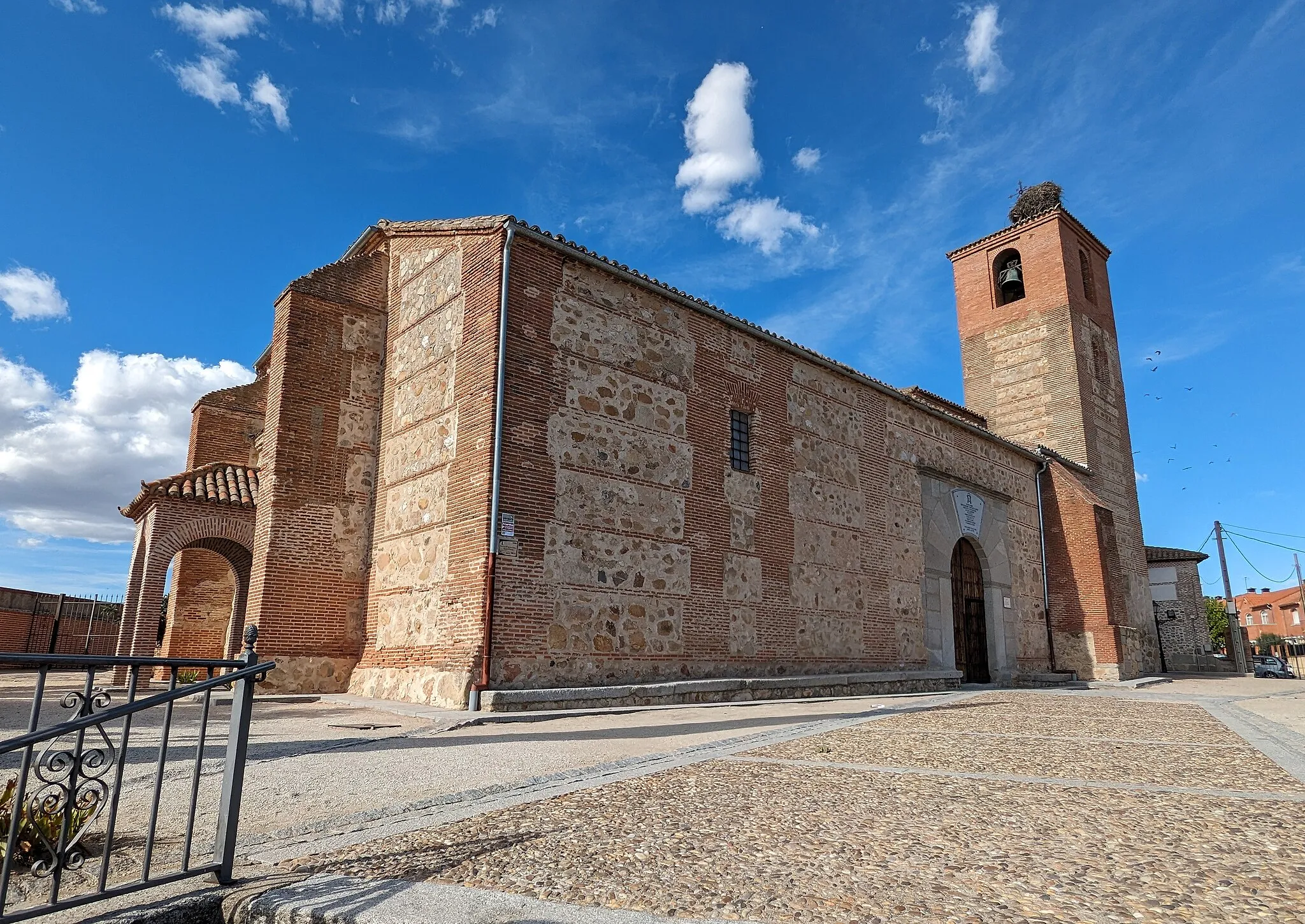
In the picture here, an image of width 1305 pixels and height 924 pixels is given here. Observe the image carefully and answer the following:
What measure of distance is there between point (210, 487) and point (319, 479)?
383 cm

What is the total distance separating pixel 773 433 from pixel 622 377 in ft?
11.6

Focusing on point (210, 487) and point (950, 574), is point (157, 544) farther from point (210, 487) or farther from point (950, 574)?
point (950, 574)

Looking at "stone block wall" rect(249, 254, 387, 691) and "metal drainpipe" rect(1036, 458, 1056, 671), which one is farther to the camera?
"metal drainpipe" rect(1036, 458, 1056, 671)

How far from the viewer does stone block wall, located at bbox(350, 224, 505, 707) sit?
974cm

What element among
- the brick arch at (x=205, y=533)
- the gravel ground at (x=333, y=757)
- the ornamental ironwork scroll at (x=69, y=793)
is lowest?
the gravel ground at (x=333, y=757)

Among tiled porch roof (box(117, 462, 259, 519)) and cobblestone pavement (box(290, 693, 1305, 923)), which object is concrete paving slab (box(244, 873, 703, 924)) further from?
tiled porch roof (box(117, 462, 259, 519))

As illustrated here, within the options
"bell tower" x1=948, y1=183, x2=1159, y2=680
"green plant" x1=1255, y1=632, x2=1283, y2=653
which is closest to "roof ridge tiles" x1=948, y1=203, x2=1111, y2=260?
"bell tower" x1=948, y1=183, x2=1159, y2=680

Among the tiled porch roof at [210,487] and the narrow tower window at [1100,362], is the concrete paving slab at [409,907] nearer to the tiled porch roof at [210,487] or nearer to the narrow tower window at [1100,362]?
the tiled porch roof at [210,487]

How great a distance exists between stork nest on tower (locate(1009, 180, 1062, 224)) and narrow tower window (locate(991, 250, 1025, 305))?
113 centimetres

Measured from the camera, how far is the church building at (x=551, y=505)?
10055 millimetres

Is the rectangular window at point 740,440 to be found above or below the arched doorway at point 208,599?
above

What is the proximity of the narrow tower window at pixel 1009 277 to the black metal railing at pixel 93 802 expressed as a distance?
26.4 metres

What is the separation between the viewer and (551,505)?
1016 cm

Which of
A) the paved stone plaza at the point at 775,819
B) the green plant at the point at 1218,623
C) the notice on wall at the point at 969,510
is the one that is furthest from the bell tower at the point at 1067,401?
the green plant at the point at 1218,623
